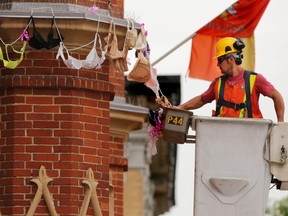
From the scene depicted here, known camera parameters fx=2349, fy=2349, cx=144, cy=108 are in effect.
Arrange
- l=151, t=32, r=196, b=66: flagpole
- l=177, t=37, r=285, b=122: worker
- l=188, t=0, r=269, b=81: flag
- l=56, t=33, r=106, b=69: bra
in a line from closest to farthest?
l=177, t=37, r=285, b=122: worker
l=56, t=33, r=106, b=69: bra
l=151, t=32, r=196, b=66: flagpole
l=188, t=0, r=269, b=81: flag

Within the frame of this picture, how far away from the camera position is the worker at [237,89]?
80.1 feet

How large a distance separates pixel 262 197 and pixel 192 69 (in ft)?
47.6

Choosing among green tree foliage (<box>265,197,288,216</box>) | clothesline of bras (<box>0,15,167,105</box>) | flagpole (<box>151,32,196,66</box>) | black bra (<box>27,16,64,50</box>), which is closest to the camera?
clothesline of bras (<box>0,15,167,105</box>)

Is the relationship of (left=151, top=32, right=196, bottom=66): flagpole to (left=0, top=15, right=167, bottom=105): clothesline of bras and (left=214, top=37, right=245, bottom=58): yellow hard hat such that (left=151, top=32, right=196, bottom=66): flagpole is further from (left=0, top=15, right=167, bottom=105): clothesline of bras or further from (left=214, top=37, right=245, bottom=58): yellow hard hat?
(left=214, top=37, right=245, bottom=58): yellow hard hat

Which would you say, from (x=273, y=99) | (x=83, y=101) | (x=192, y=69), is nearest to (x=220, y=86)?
(x=273, y=99)

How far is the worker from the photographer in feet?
80.1

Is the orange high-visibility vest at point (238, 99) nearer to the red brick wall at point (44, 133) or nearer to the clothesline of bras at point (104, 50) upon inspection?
the clothesline of bras at point (104, 50)

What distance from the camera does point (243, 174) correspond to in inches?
953

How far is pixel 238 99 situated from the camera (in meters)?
24.4

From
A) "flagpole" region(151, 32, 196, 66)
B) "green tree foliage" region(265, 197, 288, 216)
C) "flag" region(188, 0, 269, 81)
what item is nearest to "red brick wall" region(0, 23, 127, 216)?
"flagpole" region(151, 32, 196, 66)

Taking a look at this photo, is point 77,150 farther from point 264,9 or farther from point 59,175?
point 264,9

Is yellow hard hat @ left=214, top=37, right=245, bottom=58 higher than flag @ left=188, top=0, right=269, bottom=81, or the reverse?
flag @ left=188, top=0, right=269, bottom=81

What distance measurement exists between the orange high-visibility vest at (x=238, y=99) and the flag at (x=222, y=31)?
43.3 ft

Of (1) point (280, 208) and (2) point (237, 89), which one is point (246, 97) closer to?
(2) point (237, 89)
